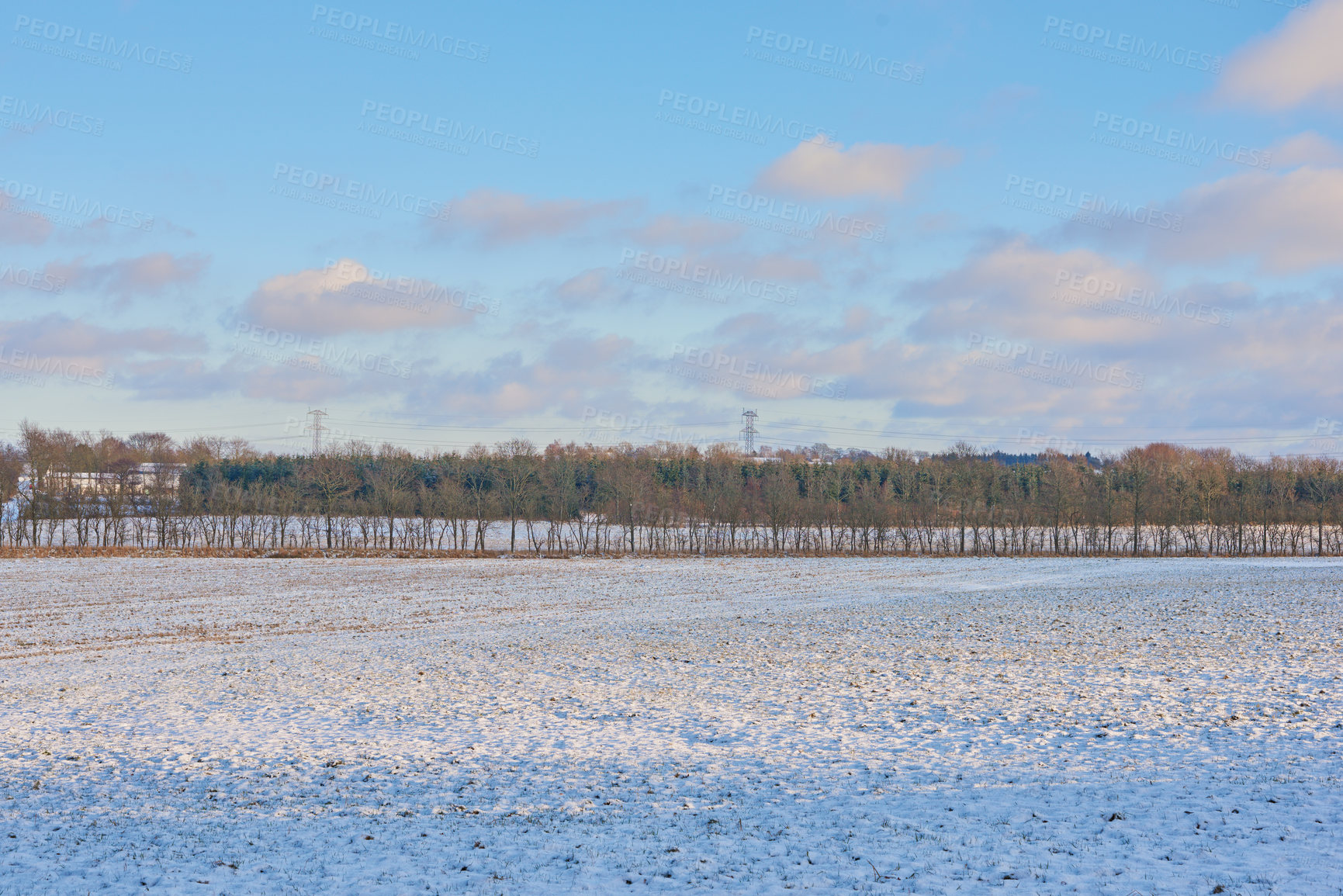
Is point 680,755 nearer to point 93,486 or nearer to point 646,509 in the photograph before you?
point 646,509

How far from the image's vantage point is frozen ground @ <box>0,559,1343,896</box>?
8.66m

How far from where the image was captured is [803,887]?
809cm

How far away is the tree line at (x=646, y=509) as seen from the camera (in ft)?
250

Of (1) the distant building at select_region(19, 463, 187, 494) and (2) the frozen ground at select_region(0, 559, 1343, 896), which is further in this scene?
(1) the distant building at select_region(19, 463, 187, 494)

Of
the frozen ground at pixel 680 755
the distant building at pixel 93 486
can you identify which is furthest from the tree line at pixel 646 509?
the frozen ground at pixel 680 755

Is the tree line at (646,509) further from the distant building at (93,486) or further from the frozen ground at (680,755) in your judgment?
the frozen ground at (680,755)

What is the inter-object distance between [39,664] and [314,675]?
7599mm

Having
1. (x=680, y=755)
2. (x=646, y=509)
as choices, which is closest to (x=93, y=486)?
(x=646, y=509)

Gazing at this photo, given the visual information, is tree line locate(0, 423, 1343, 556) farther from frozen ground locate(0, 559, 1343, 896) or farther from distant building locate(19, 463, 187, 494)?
frozen ground locate(0, 559, 1343, 896)

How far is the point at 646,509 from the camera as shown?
3452 inches

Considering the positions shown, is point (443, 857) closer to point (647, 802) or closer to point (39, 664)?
point (647, 802)

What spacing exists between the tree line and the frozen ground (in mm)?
48567

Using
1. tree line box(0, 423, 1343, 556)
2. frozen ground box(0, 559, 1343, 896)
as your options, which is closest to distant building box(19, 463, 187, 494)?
tree line box(0, 423, 1343, 556)

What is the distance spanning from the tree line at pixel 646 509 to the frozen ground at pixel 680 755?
4857cm
